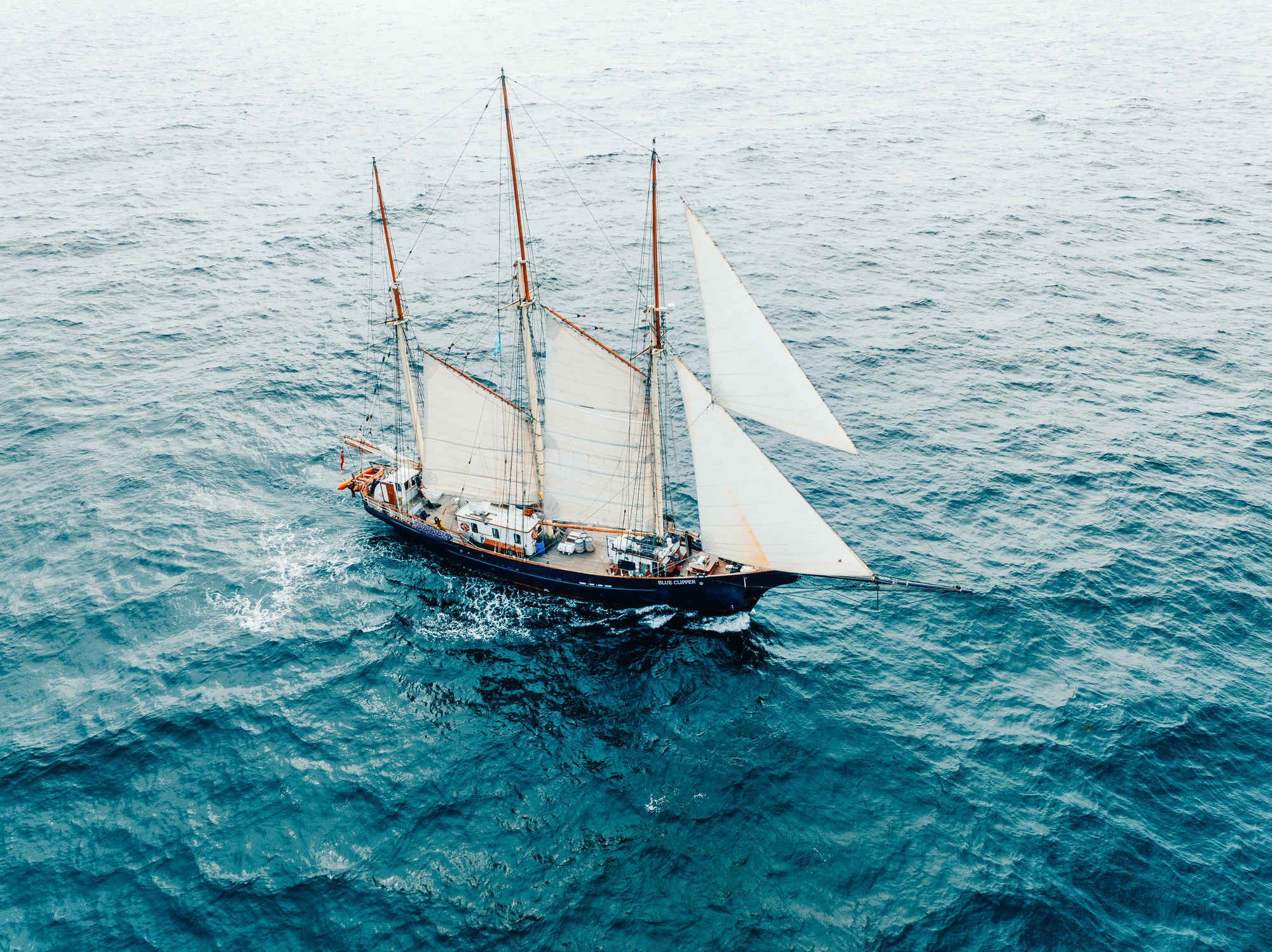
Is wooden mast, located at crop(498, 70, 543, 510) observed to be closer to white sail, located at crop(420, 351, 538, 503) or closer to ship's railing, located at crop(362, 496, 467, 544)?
white sail, located at crop(420, 351, 538, 503)

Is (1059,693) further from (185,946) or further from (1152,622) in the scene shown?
(185,946)

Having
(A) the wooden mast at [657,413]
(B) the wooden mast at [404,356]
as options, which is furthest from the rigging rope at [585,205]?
(A) the wooden mast at [657,413]

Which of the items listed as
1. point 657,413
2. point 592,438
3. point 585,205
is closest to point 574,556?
point 592,438

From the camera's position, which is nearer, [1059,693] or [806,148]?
[1059,693]

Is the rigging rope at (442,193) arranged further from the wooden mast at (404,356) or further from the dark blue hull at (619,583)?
the dark blue hull at (619,583)

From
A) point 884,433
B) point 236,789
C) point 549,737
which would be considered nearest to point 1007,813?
point 549,737

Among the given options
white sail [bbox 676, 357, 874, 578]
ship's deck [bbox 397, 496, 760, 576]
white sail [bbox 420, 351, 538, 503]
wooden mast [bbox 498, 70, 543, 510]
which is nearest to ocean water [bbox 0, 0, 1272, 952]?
ship's deck [bbox 397, 496, 760, 576]
